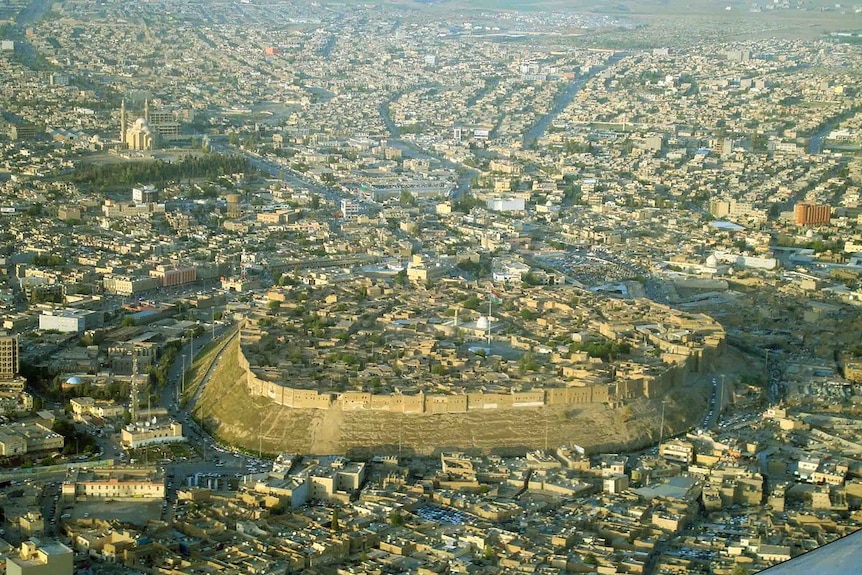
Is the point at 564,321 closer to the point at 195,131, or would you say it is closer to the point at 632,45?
the point at 195,131

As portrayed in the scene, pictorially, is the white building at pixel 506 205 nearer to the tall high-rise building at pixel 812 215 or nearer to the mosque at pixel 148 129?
the tall high-rise building at pixel 812 215

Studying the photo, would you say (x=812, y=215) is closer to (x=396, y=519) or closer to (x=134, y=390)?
(x=134, y=390)

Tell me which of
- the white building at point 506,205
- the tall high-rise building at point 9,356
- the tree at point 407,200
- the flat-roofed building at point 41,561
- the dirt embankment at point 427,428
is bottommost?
the tree at point 407,200

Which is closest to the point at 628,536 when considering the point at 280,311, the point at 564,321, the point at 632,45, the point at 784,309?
the point at 564,321

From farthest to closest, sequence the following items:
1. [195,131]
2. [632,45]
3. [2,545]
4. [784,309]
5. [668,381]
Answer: [632,45] < [195,131] < [784,309] < [668,381] < [2,545]

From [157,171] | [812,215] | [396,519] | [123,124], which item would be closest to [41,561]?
[396,519]

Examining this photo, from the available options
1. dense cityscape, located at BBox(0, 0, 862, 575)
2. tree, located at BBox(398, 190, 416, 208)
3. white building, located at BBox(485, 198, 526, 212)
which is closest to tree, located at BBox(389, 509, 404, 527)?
dense cityscape, located at BBox(0, 0, 862, 575)

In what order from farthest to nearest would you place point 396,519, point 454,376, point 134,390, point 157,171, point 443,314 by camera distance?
point 157,171 → point 443,314 → point 454,376 → point 134,390 → point 396,519

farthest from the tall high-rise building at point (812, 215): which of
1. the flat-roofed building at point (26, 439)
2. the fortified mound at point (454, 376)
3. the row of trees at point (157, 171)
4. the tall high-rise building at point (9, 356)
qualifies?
the flat-roofed building at point (26, 439)
